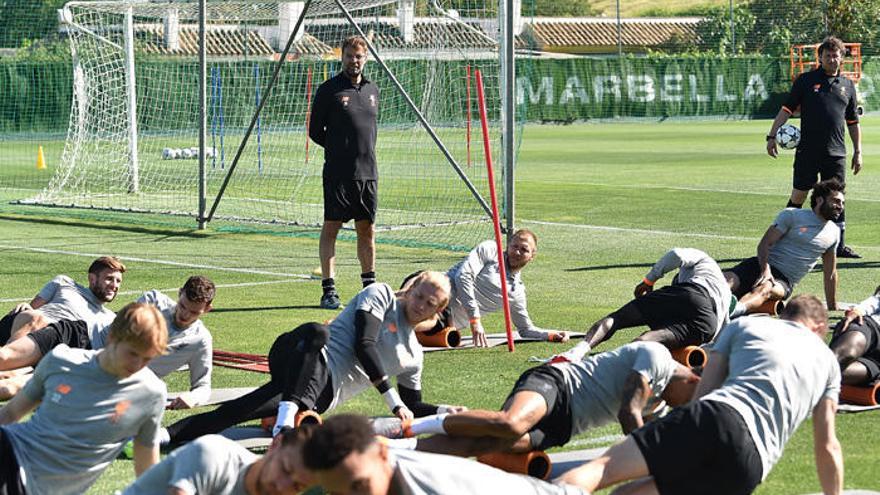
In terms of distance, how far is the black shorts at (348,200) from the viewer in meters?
13.7

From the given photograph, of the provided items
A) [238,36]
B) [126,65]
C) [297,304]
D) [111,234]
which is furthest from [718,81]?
[297,304]

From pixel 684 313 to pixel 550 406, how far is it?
316cm

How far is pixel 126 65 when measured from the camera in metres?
24.5

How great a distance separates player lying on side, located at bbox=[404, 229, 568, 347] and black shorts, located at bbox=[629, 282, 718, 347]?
109 centimetres

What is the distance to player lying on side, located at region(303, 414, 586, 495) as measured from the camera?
4.71 m

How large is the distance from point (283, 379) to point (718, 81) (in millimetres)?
49828

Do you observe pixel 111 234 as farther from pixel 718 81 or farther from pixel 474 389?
pixel 718 81

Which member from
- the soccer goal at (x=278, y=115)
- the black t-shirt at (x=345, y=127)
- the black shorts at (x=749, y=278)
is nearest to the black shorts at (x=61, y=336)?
the black t-shirt at (x=345, y=127)

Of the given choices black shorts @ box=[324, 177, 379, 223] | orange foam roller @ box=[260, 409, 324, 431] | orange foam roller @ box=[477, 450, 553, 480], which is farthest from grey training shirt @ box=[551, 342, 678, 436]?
black shorts @ box=[324, 177, 379, 223]

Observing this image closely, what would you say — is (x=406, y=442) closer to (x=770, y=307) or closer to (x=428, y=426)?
(x=428, y=426)

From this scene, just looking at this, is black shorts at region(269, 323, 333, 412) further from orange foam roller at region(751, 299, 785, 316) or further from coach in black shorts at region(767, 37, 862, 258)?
coach in black shorts at region(767, 37, 862, 258)

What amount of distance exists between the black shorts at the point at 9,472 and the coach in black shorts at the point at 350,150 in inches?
291

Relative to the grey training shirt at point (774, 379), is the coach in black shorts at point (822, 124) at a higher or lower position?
higher

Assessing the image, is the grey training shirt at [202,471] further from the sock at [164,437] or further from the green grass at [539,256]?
the sock at [164,437]
